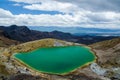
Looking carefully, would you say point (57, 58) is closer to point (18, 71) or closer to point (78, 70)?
point (78, 70)

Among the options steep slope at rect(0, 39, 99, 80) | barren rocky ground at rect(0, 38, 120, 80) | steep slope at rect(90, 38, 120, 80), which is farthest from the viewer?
steep slope at rect(90, 38, 120, 80)

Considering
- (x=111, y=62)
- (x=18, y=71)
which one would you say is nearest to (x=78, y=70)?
(x=111, y=62)

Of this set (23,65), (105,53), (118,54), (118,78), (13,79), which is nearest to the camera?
(13,79)

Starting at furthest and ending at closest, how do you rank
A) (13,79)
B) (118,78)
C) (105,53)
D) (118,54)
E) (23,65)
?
(105,53) → (118,54) → (23,65) → (118,78) → (13,79)

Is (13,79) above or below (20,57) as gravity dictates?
below

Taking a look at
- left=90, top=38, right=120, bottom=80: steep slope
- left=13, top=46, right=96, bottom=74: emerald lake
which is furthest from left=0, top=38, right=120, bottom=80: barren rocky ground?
left=13, top=46, right=96, bottom=74: emerald lake

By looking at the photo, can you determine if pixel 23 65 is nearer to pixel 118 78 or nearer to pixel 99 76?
pixel 99 76

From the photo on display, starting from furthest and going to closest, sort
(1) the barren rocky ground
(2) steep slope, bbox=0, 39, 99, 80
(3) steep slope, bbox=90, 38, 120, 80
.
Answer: (3) steep slope, bbox=90, 38, 120, 80
(2) steep slope, bbox=0, 39, 99, 80
(1) the barren rocky ground

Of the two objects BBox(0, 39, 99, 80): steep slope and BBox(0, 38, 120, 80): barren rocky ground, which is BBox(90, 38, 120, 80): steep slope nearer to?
BBox(0, 38, 120, 80): barren rocky ground

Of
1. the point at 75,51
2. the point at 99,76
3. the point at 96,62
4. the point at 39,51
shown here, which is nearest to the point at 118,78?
the point at 99,76
